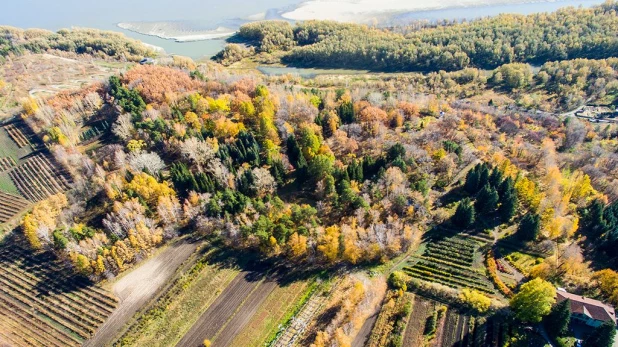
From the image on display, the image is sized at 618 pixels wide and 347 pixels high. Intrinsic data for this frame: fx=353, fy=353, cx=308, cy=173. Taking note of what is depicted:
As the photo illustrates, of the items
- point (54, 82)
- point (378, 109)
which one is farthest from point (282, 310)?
point (54, 82)

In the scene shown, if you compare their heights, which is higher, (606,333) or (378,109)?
(378,109)

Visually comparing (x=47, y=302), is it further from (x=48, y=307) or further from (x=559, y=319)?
(x=559, y=319)

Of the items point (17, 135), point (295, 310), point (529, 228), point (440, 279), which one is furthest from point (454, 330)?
point (17, 135)

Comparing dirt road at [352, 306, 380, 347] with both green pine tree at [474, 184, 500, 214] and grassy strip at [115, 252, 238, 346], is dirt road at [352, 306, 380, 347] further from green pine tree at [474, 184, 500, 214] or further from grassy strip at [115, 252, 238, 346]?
green pine tree at [474, 184, 500, 214]

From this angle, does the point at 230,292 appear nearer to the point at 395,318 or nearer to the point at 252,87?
the point at 395,318

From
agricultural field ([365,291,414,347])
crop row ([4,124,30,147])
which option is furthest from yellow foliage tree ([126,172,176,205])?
agricultural field ([365,291,414,347])
